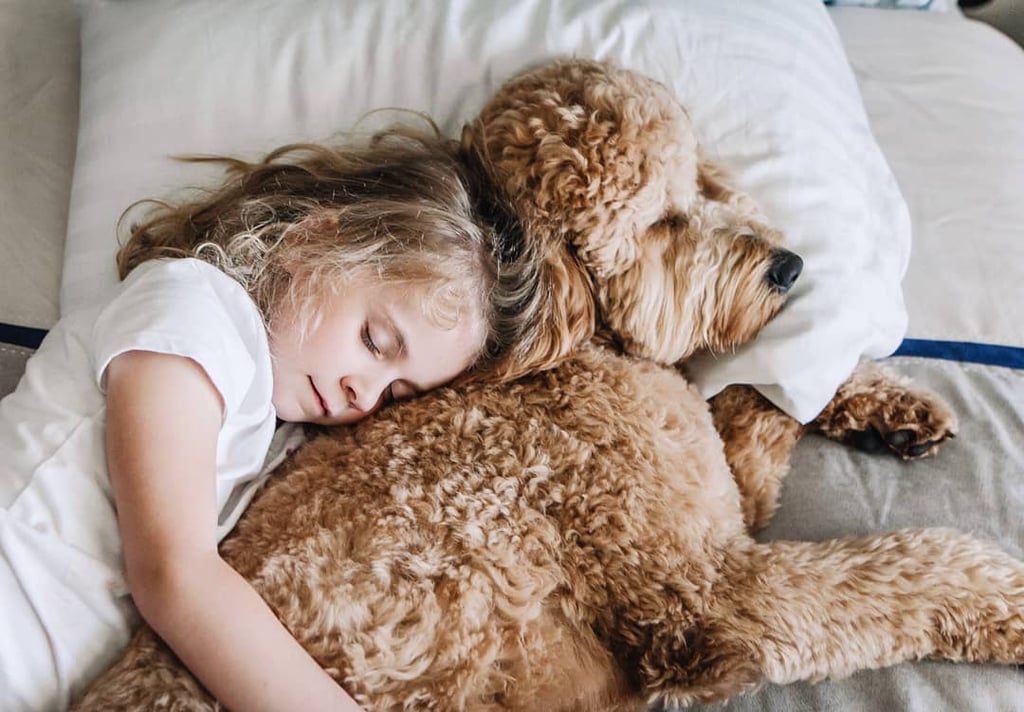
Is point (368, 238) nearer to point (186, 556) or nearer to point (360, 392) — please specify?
point (360, 392)

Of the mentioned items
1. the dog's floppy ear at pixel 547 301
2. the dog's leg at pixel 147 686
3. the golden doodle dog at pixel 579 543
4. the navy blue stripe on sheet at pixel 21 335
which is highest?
the dog's floppy ear at pixel 547 301

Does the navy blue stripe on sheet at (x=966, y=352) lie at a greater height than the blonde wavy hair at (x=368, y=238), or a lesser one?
lesser

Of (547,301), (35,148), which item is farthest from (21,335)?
(547,301)

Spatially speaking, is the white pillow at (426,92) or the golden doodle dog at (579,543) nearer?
the golden doodle dog at (579,543)

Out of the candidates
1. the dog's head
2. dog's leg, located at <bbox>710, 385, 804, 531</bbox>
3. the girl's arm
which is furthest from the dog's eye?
the girl's arm

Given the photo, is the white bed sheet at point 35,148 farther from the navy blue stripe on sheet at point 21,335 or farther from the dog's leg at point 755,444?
the dog's leg at point 755,444

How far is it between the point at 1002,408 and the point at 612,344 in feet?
2.29

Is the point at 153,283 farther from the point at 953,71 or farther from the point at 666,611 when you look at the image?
the point at 953,71

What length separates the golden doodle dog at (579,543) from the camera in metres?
1.13

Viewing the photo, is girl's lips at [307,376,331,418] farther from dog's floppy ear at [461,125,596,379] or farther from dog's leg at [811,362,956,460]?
dog's leg at [811,362,956,460]

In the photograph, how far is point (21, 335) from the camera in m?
1.62

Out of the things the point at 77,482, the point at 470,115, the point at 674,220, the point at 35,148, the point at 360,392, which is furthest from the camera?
the point at 35,148

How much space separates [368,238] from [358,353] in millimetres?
184

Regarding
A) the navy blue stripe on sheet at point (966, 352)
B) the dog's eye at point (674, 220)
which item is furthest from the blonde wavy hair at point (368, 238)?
the navy blue stripe on sheet at point (966, 352)
